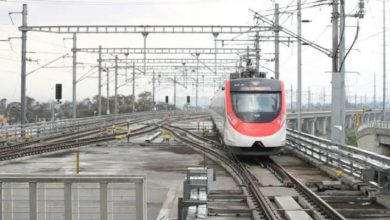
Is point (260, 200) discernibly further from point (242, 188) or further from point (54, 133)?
point (54, 133)

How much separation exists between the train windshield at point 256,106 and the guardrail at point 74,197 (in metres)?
11.9

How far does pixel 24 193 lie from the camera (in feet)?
31.7

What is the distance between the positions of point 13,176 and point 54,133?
114ft

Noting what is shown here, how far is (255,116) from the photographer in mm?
20875

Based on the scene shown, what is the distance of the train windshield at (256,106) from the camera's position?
2088cm

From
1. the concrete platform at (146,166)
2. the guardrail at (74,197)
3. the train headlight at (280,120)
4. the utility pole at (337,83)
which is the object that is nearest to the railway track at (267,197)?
the concrete platform at (146,166)

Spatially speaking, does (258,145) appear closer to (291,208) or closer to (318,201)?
(318,201)

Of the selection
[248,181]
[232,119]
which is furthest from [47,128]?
[248,181]

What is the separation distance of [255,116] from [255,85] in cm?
132

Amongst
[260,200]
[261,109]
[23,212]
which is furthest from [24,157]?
[23,212]

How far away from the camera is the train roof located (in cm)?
2150

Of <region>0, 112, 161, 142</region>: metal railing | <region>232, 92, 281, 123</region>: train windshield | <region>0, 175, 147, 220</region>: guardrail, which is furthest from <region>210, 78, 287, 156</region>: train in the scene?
<region>0, 112, 161, 142</region>: metal railing

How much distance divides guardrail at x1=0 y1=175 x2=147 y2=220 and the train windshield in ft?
39.0

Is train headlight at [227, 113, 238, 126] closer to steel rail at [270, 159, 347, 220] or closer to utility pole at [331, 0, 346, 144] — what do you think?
utility pole at [331, 0, 346, 144]
